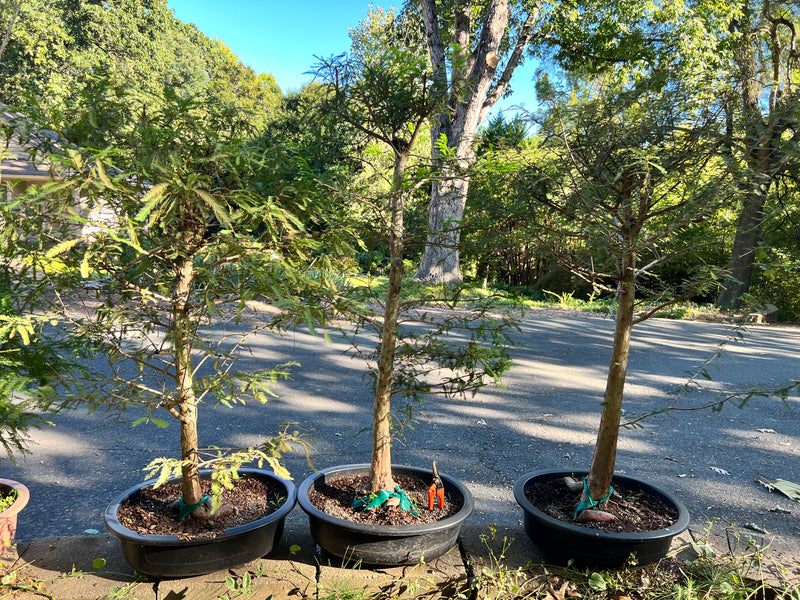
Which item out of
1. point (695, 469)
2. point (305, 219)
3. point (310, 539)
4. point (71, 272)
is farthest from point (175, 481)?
point (695, 469)

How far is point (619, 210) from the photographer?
239 cm

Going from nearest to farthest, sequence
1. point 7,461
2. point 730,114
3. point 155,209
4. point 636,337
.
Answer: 1. point 155,209
2. point 730,114
3. point 7,461
4. point 636,337

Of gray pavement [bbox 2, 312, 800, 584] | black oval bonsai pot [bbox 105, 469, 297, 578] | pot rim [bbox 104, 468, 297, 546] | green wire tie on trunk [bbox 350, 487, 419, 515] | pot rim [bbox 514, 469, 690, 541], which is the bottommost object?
gray pavement [bbox 2, 312, 800, 584]

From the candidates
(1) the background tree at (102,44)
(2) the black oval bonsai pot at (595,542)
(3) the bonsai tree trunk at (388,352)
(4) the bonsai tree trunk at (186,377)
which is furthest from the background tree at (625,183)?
(1) the background tree at (102,44)

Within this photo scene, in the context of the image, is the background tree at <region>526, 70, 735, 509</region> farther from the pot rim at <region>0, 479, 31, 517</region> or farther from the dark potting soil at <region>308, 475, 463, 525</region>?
the pot rim at <region>0, 479, 31, 517</region>

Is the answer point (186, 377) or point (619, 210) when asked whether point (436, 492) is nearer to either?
point (186, 377)

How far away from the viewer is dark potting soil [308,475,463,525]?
233cm

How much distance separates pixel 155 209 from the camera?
1.74 m

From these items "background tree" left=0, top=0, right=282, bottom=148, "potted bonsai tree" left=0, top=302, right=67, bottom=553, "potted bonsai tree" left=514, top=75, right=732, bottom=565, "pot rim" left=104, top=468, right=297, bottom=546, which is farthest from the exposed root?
"background tree" left=0, top=0, right=282, bottom=148

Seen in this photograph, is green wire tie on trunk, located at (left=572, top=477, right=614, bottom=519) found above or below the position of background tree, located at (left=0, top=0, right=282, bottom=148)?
below

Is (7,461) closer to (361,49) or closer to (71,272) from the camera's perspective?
(71,272)

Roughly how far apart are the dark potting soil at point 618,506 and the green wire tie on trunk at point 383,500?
586 mm

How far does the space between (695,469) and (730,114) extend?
2.72 meters

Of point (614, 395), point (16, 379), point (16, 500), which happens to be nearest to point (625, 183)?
point (614, 395)
